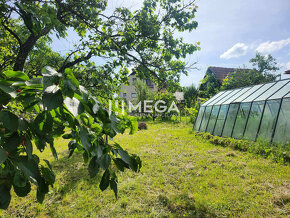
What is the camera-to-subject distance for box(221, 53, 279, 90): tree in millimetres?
17828

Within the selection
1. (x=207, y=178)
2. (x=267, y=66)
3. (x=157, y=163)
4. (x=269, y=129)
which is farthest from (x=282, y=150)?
(x=267, y=66)

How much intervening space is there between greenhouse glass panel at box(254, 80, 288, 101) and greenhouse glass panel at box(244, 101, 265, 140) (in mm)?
279

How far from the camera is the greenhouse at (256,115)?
19.6 feet

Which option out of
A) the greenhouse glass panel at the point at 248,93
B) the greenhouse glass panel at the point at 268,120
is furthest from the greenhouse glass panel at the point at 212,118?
the greenhouse glass panel at the point at 268,120

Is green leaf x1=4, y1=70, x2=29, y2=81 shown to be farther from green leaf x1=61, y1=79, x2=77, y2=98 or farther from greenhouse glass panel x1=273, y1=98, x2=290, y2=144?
greenhouse glass panel x1=273, y1=98, x2=290, y2=144

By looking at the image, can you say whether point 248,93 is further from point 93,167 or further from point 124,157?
point 93,167

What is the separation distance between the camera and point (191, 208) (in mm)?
3035

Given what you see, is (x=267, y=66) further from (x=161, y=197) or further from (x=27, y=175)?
(x=27, y=175)

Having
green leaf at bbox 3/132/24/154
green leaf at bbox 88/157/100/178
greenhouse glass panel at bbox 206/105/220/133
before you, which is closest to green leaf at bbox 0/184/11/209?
green leaf at bbox 3/132/24/154

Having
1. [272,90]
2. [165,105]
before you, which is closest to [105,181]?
[272,90]

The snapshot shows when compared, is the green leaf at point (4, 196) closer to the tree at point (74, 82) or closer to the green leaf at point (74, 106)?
the tree at point (74, 82)

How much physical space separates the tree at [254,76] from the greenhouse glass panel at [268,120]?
12.0 metres

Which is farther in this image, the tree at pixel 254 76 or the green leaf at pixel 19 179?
the tree at pixel 254 76

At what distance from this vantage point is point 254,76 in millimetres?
18953
